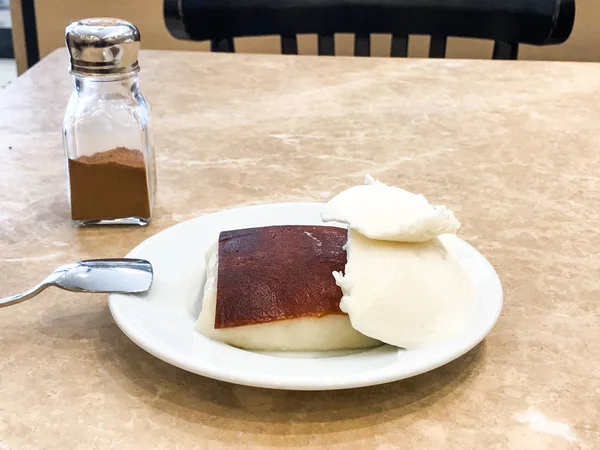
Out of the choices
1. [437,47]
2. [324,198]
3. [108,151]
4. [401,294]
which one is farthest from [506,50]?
[401,294]

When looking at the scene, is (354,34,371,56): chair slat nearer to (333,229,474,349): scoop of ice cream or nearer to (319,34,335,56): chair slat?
(319,34,335,56): chair slat

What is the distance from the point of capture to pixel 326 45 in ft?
5.15

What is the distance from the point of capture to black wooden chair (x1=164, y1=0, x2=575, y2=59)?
1467 mm

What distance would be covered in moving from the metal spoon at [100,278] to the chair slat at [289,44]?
3.34ft

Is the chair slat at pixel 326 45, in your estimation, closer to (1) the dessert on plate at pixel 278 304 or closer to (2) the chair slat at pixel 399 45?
(2) the chair slat at pixel 399 45

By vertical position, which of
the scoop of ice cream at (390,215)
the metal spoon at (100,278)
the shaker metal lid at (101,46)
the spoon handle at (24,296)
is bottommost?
the spoon handle at (24,296)

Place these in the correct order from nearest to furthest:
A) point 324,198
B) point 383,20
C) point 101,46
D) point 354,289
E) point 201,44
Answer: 1. point 354,289
2. point 101,46
3. point 324,198
4. point 383,20
5. point 201,44

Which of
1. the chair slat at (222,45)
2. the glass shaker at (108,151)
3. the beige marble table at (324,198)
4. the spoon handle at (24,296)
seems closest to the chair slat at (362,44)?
the beige marble table at (324,198)

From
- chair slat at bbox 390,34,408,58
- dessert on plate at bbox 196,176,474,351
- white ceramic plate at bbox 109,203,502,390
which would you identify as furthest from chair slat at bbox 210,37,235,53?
dessert on plate at bbox 196,176,474,351

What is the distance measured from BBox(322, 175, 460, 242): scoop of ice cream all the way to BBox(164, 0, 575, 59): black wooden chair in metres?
0.98

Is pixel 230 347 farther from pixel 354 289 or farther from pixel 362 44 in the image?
pixel 362 44

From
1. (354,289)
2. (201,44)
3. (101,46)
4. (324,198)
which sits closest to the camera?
(354,289)

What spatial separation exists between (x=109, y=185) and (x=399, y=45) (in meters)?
0.94

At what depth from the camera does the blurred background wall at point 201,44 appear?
218cm
